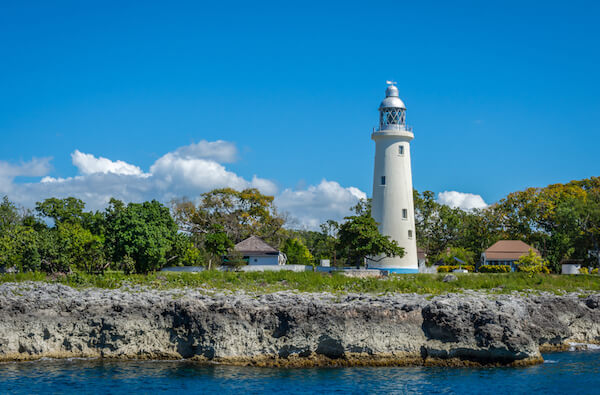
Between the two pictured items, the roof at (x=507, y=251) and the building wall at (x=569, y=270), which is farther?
the roof at (x=507, y=251)

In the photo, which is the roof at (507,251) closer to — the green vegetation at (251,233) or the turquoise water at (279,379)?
the green vegetation at (251,233)

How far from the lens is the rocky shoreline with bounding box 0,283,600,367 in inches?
947

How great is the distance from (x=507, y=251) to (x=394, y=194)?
18.6 metres

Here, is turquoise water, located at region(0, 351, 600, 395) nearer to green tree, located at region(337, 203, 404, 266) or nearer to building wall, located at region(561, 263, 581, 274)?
green tree, located at region(337, 203, 404, 266)

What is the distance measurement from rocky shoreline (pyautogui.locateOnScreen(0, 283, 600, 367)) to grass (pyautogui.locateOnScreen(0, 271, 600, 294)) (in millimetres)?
5194

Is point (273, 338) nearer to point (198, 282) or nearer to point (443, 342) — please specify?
point (443, 342)

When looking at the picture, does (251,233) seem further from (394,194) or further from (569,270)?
(569,270)

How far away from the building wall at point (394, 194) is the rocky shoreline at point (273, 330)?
18970mm

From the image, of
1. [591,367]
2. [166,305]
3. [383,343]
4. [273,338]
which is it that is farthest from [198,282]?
[591,367]

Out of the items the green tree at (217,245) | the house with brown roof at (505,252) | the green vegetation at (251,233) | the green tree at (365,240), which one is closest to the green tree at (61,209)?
the green vegetation at (251,233)

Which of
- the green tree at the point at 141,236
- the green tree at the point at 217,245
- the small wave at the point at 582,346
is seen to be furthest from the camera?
the green tree at the point at 217,245

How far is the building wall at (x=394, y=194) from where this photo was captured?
45250 millimetres

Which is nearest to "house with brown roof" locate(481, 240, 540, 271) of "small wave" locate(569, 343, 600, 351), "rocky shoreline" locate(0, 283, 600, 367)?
"small wave" locate(569, 343, 600, 351)

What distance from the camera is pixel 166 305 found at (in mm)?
25469
